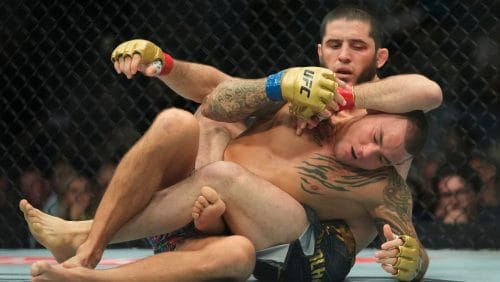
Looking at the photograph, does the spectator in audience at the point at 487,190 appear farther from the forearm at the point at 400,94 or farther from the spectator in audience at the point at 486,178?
the forearm at the point at 400,94

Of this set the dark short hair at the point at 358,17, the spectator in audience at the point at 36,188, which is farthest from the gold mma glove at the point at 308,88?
the spectator in audience at the point at 36,188

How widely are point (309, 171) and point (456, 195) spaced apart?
153 cm

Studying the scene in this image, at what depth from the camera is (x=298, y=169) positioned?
69.0 inches

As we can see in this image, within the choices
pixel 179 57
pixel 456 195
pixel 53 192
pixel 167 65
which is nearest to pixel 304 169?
pixel 167 65

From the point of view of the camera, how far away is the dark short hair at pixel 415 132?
1684 mm

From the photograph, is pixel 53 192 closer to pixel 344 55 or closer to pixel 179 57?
pixel 179 57

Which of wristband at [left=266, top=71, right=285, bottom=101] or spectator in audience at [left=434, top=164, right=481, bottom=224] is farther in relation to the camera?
spectator in audience at [left=434, top=164, right=481, bottom=224]

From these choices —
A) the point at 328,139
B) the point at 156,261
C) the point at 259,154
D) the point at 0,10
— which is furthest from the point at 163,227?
the point at 0,10

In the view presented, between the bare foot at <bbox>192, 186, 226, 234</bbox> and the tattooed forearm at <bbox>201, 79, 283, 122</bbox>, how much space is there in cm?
22

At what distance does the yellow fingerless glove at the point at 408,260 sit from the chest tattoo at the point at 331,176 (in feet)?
0.51

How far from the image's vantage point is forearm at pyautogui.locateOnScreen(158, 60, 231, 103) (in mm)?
1807

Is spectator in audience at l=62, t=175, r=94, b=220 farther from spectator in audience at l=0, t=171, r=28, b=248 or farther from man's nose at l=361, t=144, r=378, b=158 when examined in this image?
man's nose at l=361, t=144, r=378, b=158

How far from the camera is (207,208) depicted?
Answer: 158cm

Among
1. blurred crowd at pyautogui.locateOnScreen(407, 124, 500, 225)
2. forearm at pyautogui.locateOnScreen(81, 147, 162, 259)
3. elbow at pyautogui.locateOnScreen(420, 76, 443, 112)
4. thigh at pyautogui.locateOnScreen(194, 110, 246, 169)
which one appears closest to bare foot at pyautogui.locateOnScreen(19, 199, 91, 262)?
forearm at pyautogui.locateOnScreen(81, 147, 162, 259)
